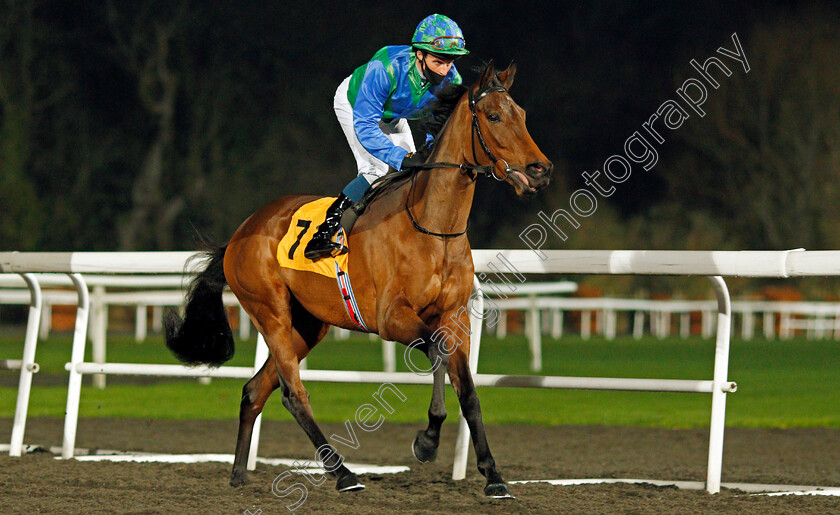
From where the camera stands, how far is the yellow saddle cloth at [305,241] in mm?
4234

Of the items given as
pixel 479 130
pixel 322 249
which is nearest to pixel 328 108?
pixel 322 249

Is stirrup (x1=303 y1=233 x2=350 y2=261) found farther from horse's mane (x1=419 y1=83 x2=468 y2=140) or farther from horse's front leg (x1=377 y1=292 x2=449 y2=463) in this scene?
horse's mane (x1=419 y1=83 x2=468 y2=140)

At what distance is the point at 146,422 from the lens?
24.0 ft

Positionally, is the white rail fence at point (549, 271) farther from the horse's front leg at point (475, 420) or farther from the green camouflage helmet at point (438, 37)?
the green camouflage helmet at point (438, 37)

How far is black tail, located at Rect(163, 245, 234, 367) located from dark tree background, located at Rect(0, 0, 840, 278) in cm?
1817

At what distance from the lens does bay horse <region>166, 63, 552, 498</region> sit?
3814 millimetres

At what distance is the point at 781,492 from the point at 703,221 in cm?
1802

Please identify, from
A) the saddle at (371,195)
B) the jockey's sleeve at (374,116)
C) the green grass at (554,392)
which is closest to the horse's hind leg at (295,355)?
the saddle at (371,195)

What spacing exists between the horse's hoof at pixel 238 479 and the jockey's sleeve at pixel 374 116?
4.55 ft

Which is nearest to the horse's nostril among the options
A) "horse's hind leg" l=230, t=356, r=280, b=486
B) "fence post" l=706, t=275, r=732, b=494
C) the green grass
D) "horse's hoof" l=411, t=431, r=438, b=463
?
"fence post" l=706, t=275, r=732, b=494

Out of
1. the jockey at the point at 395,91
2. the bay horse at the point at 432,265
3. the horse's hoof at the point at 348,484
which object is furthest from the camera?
the jockey at the point at 395,91

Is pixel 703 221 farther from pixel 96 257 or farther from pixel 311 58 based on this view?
pixel 96 257

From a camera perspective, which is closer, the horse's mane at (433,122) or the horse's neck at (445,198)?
the horse's neck at (445,198)

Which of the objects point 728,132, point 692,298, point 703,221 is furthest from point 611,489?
point 728,132
